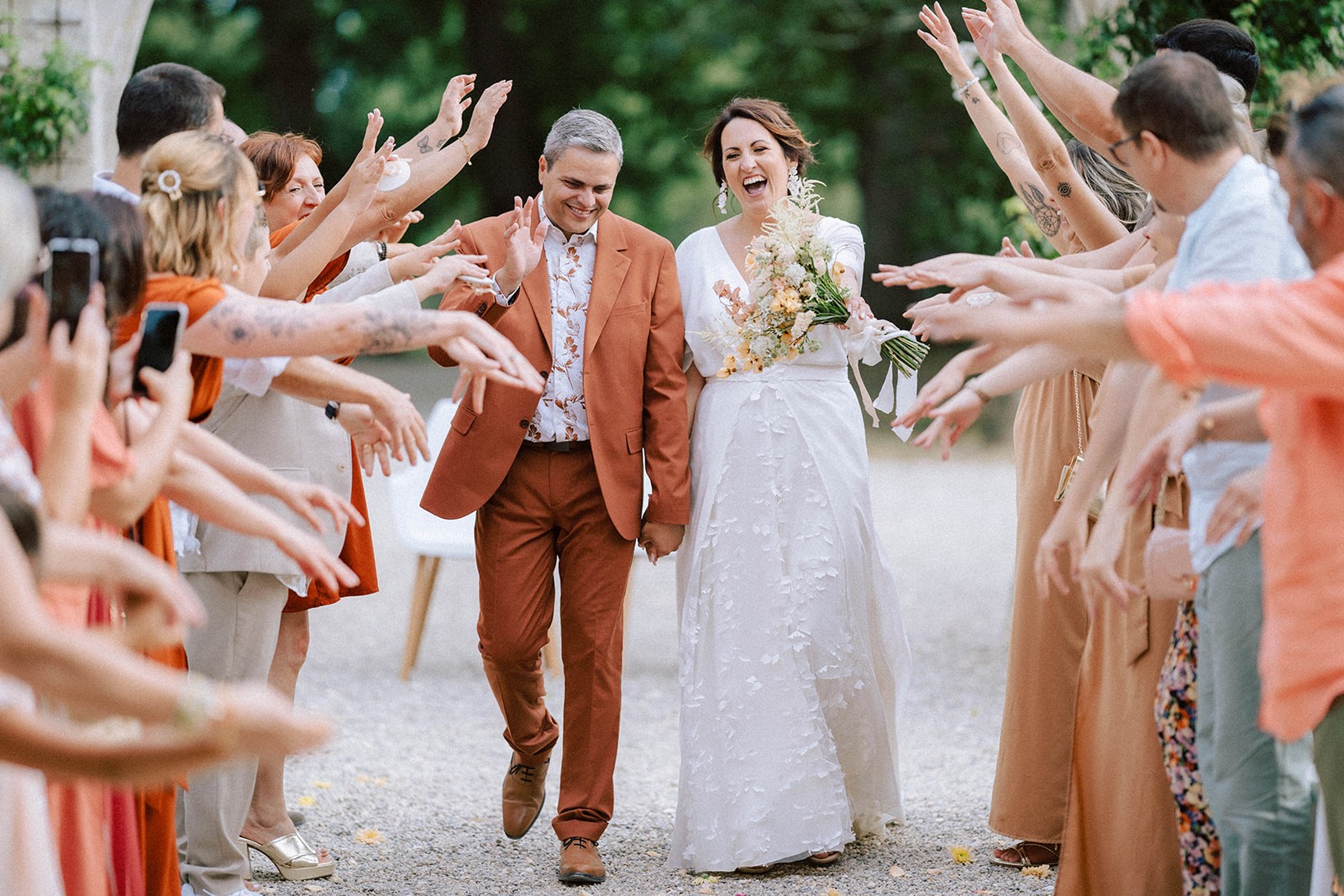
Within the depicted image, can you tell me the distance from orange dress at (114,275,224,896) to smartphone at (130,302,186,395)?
6cm

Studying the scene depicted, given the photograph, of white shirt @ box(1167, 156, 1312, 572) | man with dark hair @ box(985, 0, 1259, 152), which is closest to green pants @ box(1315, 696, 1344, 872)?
white shirt @ box(1167, 156, 1312, 572)

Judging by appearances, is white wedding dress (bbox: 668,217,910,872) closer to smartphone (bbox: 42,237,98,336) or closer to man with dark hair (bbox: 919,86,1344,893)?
man with dark hair (bbox: 919,86,1344,893)

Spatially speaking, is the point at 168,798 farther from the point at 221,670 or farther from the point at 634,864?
the point at 634,864

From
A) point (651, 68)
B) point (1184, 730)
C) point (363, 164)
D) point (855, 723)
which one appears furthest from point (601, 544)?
point (651, 68)

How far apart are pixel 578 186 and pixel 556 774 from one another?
8.14ft

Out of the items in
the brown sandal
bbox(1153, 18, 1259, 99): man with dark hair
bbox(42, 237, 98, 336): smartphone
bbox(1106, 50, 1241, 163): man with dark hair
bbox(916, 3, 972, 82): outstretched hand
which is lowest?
the brown sandal

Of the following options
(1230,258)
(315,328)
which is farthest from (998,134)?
(315,328)

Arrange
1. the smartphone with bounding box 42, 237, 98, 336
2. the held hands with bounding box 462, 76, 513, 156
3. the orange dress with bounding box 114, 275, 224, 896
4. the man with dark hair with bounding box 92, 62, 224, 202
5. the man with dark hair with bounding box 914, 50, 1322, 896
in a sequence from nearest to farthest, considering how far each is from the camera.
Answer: the smartphone with bounding box 42, 237, 98, 336 < the man with dark hair with bounding box 914, 50, 1322, 896 < the orange dress with bounding box 114, 275, 224, 896 < the man with dark hair with bounding box 92, 62, 224, 202 < the held hands with bounding box 462, 76, 513, 156

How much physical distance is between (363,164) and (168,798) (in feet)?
6.23

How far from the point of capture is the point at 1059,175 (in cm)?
421

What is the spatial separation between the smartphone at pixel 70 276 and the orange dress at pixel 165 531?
1.47 feet

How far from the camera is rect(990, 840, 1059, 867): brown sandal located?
14.4 ft

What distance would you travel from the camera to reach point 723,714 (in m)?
4.48

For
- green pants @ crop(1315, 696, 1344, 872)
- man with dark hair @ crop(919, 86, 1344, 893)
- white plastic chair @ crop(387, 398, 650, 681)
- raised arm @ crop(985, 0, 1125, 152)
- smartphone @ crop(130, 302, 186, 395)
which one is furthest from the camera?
white plastic chair @ crop(387, 398, 650, 681)
